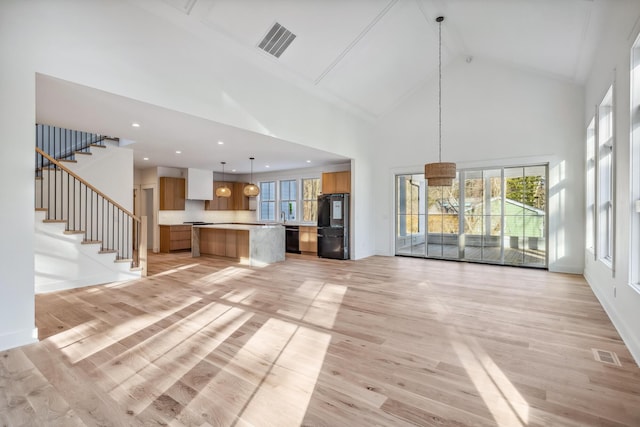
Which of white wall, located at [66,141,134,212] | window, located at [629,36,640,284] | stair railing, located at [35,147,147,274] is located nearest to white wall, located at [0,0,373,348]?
stair railing, located at [35,147,147,274]

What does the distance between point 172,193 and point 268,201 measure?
118 inches

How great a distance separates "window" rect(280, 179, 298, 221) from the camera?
1014 cm

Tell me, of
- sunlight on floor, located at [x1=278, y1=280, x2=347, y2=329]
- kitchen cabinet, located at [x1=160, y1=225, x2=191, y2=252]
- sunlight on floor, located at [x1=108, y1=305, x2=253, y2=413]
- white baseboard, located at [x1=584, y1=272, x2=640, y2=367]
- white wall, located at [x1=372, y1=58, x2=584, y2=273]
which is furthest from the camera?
kitchen cabinet, located at [x1=160, y1=225, x2=191, y2=252]

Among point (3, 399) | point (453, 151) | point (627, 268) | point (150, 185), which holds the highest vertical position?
point (453, 151)

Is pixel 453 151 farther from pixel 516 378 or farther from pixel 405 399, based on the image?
pixel 405 399

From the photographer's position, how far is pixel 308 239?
8.61 metres

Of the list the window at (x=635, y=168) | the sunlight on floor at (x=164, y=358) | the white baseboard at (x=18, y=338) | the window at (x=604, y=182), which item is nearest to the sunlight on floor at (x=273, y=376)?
the sunlight on floor at (x=164, y=358)

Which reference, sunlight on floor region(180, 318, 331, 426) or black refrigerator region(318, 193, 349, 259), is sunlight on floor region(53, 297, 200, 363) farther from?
black refrigerator region(318, 193, 349, 259)

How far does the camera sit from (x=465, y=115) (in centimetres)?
711

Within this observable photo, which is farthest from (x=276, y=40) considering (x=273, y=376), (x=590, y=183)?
(x=590, y=183)

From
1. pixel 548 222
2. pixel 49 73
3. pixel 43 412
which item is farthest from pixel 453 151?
pixel 43 412

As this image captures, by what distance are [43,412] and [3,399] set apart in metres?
0.40

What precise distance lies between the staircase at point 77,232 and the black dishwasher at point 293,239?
3983 millimetres

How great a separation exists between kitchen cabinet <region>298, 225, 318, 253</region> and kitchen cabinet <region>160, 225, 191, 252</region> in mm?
3425
